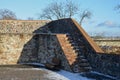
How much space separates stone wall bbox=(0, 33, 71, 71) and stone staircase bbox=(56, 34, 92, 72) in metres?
1.52

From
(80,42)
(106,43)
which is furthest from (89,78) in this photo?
(106,43)

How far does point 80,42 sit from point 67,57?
1.32 m

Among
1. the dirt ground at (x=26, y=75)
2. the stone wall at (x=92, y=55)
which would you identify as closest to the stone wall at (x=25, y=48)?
the stone wall at (x=92, y=55)

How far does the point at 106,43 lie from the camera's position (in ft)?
97.6

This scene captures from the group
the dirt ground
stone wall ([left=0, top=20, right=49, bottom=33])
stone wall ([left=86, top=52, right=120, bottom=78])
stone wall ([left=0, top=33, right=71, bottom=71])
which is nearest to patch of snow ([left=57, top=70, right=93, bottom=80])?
the dirt ground

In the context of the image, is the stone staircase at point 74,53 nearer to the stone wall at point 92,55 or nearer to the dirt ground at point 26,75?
the stone wall at point 92,55

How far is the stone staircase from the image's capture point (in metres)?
15.0

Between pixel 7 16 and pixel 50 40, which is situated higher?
pixel 7 16

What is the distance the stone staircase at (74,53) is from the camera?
14984 mm

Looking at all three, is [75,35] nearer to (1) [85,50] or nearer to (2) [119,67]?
(1) [85,50]

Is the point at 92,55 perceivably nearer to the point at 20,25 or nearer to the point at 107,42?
the point at 20,25

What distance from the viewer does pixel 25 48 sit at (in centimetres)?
1961

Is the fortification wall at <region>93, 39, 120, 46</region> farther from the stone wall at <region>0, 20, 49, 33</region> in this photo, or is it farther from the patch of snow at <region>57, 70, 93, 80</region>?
the patch of snow at <region>57, 70, 93, 80</region>

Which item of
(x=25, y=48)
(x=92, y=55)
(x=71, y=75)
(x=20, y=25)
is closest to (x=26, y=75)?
(x=71, y=75)
